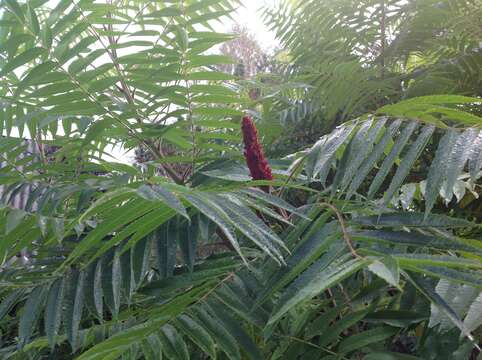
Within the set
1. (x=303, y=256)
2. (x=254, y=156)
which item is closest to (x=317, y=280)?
(x=303, y=256)

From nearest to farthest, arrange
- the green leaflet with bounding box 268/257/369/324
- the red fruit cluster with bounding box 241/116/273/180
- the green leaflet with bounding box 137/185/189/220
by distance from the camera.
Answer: the green leaflet with bounding box 268/257/369/324 → the green leaflet with bounding box 137/185/189/220 → the red fruit cluster with bounding box 241/116/273/180

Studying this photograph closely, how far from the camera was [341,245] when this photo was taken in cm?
62

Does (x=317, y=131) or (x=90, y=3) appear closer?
(x=90, y=3)

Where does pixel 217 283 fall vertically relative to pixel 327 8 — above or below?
below

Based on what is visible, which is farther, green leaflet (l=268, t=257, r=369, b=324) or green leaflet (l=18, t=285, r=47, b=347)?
green leaflet (l=18, t=285, r=47, b=347)

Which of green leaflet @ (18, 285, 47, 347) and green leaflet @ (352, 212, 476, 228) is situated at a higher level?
green leaflet @ (352, 212, 476, 228)

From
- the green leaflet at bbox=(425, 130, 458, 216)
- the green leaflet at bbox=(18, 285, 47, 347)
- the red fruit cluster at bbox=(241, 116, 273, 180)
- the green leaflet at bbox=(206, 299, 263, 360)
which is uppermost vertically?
the red fruit cluster at bbox=(241, 116, 273, 180)

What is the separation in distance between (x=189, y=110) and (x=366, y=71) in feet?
2.85

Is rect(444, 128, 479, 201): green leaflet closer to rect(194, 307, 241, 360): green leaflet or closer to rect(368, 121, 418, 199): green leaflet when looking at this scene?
rect(368, 121, 418, 199): green leaflet

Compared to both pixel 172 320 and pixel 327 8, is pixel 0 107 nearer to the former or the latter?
pixel 172 320

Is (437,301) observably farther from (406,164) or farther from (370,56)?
(370,56)

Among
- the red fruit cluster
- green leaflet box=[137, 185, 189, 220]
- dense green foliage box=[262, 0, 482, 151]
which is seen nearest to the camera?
green leaflet box=[137, 185, 189, 220]

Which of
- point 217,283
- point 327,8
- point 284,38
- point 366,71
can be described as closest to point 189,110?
point 217,283

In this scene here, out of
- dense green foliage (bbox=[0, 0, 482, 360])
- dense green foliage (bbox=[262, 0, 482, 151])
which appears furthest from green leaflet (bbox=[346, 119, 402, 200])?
dense green foliage (bbox=[262, 0, 482, 151])
